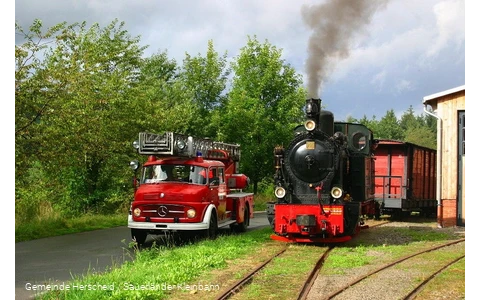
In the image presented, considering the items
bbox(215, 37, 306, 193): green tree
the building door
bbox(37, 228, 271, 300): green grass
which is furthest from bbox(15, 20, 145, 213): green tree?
the building door

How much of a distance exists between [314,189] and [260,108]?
1733 centimetres

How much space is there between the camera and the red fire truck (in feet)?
38.2

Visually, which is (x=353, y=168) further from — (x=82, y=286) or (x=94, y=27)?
(x=94, y=27)

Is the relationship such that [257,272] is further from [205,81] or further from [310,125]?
[205,81]

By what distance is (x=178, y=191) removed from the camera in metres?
11.9

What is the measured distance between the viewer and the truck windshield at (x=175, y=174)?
41.3 ft

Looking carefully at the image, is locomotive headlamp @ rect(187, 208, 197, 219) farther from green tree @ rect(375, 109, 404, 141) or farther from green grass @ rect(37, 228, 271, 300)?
green tree @ rect(375, 109, 404, 141)

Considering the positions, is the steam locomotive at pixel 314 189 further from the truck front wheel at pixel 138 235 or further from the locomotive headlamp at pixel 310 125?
the truck front wheel at pixel 138 235

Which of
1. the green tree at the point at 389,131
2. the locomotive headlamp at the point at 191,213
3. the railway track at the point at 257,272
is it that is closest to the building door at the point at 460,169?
the railway track at the point at 257,272

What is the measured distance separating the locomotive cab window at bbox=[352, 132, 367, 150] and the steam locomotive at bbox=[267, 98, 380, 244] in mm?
1279

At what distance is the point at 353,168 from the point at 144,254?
6046 millimetres

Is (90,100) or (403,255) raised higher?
(90,100)

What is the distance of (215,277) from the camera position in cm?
844
